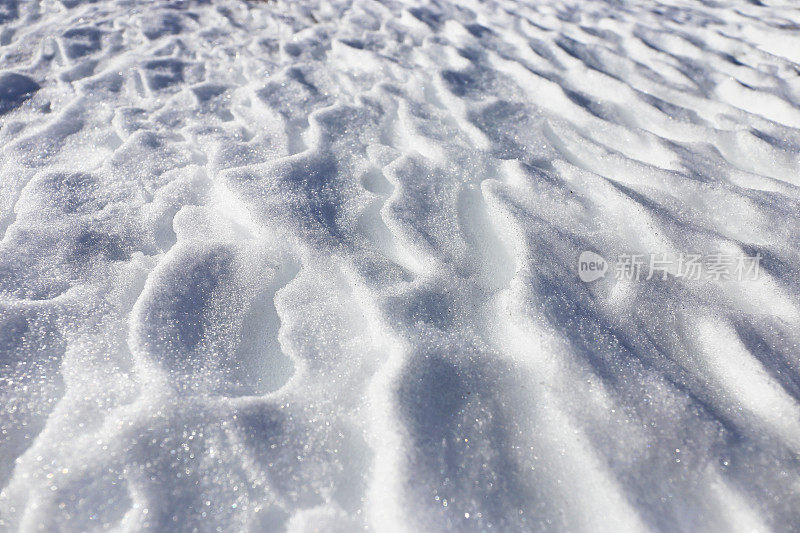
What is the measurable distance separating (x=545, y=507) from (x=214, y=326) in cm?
78

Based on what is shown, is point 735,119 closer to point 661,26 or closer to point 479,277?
point 661,26

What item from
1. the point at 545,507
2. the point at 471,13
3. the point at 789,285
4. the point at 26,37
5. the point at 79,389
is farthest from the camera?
the point at 471,13

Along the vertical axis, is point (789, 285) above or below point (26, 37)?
below

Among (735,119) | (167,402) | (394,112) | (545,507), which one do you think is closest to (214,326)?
(167,402)

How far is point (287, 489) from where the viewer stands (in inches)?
32.6

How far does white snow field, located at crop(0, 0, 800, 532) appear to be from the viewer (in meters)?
0.83

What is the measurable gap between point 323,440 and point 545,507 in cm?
41

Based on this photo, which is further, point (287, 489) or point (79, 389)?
point (79, 389)

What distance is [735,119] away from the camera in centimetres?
191

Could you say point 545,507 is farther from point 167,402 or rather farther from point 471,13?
point 471,13

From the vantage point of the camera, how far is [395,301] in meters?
1.12

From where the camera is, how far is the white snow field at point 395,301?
833 millimetres

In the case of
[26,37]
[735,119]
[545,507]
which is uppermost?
[26,37]

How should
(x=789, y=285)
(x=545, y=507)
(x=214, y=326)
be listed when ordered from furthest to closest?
(x=789, y=285) < (x=214, y=326) < (x=545, y=507)
